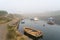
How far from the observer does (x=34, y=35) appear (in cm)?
2914

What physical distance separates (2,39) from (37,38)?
11.6 metres

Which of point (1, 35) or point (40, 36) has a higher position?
point (1, 35)

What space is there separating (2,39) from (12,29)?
73.5 inches

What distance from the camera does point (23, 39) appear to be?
21188mm

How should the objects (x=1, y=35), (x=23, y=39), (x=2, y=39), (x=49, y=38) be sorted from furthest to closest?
(x=49, y=38)
(x=23, y=39)
(x=1, y=35)
(x=2, y=39)

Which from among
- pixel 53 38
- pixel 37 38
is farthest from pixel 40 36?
pixel 53 38

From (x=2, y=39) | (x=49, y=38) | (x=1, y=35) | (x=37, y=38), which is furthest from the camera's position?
(x=49, y=38)

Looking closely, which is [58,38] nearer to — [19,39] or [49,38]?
[49,38]

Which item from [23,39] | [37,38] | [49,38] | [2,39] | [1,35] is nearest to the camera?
[2,39]

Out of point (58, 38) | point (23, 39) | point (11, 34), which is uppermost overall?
point (11, 34)

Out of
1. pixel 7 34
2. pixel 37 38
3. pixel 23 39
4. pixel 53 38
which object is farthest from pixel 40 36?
pixel 7 34

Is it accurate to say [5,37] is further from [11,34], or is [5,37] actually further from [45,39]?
[45,39]

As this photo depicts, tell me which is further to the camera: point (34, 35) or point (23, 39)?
point (34, 35)

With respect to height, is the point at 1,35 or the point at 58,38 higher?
the point at 1,35
